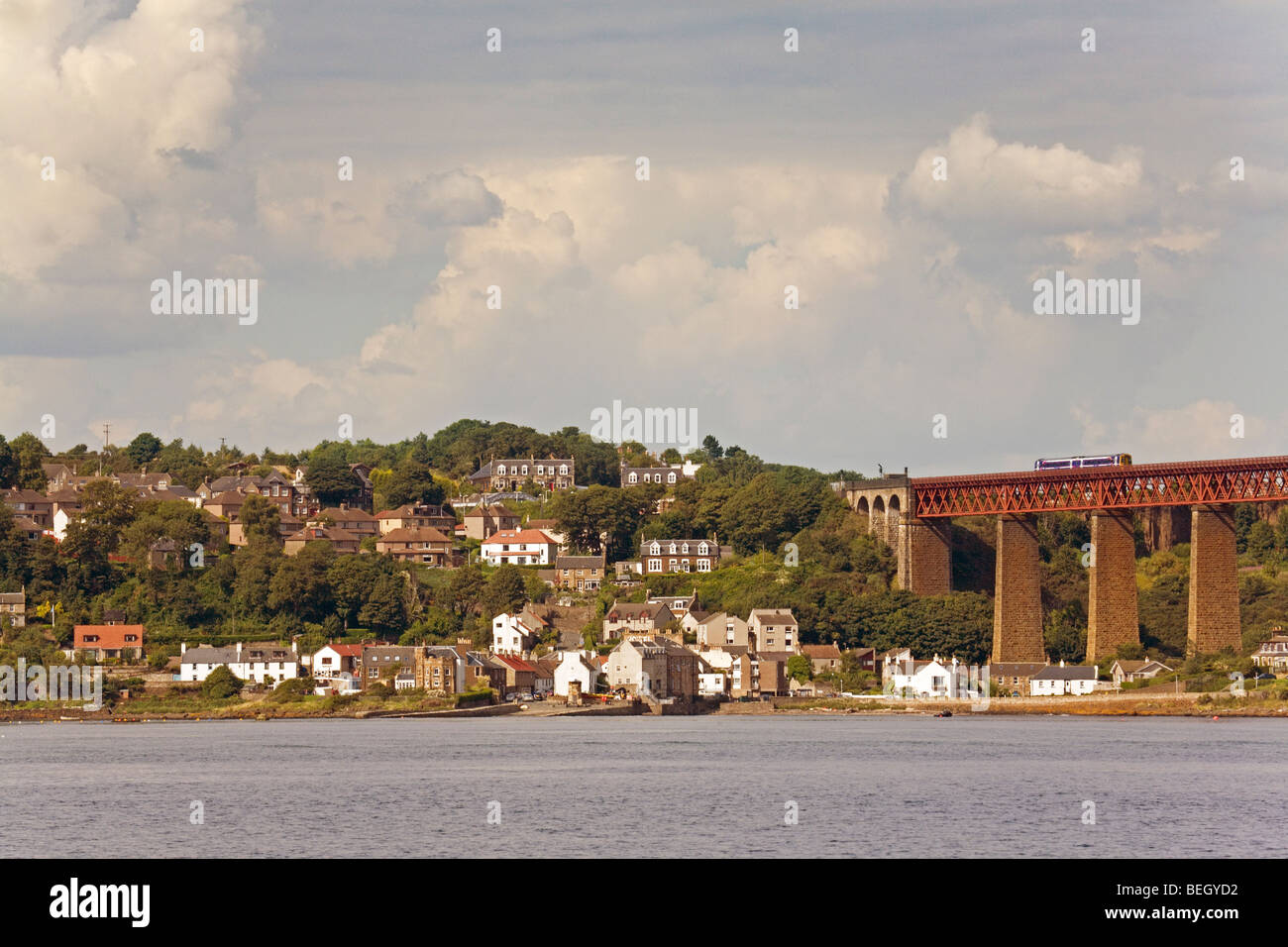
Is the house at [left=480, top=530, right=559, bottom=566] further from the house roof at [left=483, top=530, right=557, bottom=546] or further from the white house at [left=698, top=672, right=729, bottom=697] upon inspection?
the white house at [left=698, top=672, right=729, bottom=697]

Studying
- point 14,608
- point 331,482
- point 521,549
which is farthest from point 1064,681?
point 331,482

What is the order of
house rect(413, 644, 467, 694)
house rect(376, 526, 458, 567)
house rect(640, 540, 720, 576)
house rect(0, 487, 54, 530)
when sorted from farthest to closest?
house rect(0, 487, 54, 530) < house rect(376, 526, 458, 567) < house rect(640, 540, 720, 576) < house rect(413, 644, 467, 694)

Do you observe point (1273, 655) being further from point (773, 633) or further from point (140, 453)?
point (140, 453)

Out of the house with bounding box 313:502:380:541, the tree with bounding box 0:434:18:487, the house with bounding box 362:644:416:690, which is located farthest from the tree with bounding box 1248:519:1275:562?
the tree with bounding box 0:434:18:487

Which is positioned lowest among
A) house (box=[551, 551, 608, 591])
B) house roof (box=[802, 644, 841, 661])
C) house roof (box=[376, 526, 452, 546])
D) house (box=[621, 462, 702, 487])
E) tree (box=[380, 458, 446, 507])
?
house roof (box=[802, 644, 841, 661])

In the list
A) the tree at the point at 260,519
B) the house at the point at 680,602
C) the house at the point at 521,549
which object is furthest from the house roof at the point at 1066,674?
the tree at the point at 260,519

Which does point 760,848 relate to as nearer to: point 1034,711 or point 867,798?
point 867,798

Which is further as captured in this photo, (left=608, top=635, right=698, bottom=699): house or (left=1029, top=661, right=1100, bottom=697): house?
(left=608, top=635, right=698, bottom=699): house
